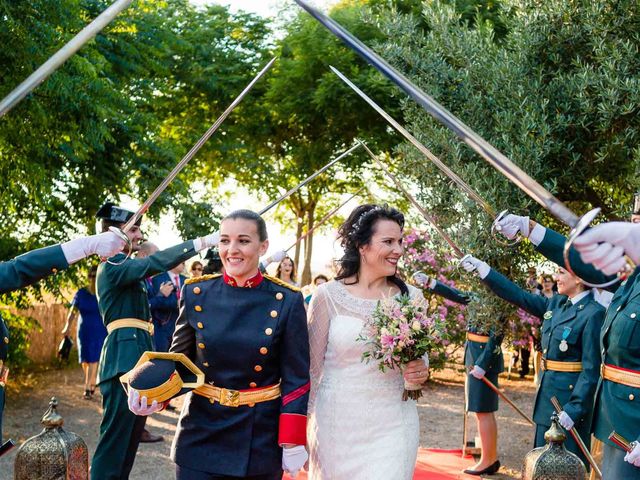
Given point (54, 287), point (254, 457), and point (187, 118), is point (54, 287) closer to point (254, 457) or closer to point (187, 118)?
point (254, 457)

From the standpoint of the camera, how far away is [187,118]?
1880 centimetres

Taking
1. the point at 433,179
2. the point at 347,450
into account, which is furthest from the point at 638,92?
the point at 347,450

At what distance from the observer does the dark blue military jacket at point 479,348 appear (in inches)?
289

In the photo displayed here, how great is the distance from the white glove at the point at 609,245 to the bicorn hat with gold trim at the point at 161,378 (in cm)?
206

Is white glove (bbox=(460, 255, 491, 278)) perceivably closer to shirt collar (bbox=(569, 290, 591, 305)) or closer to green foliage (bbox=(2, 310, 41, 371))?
shirt collar (bbox=(569, 290, 591, 305))

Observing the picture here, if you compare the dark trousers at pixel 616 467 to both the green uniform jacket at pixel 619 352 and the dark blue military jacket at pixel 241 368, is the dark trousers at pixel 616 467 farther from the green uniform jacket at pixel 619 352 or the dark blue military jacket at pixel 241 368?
the dark blue military jacket at pixel 241 368

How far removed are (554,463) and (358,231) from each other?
67.5 inches

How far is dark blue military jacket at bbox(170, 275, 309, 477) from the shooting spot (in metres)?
3.82

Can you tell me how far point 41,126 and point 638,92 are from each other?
5860 millimetres

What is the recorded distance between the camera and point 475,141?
2.71 metres

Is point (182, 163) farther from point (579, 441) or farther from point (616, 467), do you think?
point (579, 441)

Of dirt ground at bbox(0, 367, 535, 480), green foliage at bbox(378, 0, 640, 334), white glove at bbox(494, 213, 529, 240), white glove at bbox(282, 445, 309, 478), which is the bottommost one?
dirt ground at bbox(0, 367, 535, 480)

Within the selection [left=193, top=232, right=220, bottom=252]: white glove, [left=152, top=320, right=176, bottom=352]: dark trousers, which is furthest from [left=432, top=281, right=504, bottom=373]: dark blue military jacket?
[left=152, top=320, right=176, bottom=352]: dark trousers

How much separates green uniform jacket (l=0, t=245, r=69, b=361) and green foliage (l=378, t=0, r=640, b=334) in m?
3.32
